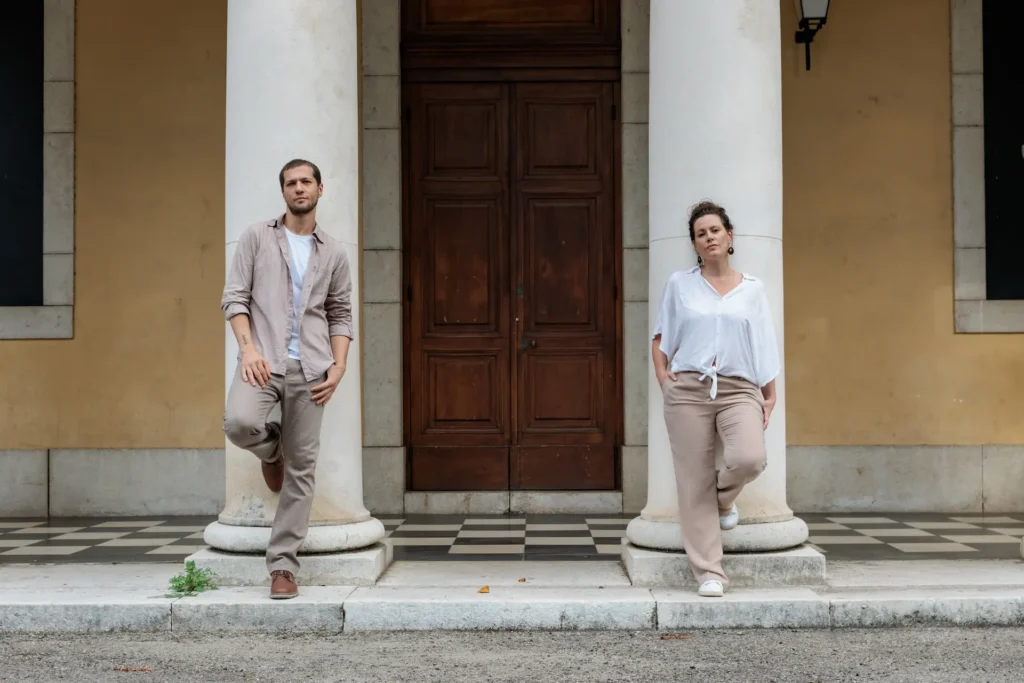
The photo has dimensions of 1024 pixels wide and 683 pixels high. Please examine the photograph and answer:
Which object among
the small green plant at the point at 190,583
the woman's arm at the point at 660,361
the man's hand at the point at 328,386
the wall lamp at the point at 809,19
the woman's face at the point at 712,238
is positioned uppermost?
the wall lamp at the point at 809,19

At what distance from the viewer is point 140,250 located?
945 cm

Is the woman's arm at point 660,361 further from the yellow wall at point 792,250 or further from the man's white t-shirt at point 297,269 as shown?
the yellow wall at point 792,250

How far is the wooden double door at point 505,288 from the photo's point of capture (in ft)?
31.5

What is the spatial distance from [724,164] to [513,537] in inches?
124

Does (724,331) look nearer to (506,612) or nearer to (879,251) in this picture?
(506,612)

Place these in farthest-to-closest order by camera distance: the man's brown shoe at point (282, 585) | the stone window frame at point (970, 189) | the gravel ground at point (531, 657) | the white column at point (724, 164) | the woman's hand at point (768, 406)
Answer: the stone window frame at point (970, 189), the white column at point (724, 164), the woman's hand at point (768, 406), the man's brown shoe at point (282, 585), the gravel ground at point (531, 657)

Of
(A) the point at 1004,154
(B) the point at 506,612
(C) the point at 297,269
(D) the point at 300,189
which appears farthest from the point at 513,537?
(A) the point at 1004,154

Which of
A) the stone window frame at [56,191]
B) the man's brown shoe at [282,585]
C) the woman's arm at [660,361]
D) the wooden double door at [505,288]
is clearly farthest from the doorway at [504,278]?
the man's brown shoe at [282,585]

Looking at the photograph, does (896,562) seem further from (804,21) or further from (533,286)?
(804,21)

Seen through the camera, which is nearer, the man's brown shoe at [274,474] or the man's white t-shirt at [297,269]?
the man's white t-shirt at [297,269]

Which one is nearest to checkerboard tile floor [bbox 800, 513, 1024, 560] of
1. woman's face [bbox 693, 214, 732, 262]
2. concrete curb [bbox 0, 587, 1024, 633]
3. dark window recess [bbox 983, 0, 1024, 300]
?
concrete curb [bbox 0, 587, 1024, 633]

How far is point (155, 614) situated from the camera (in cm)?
537

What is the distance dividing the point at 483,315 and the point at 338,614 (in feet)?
14.9

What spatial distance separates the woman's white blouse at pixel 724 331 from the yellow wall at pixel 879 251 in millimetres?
3870
